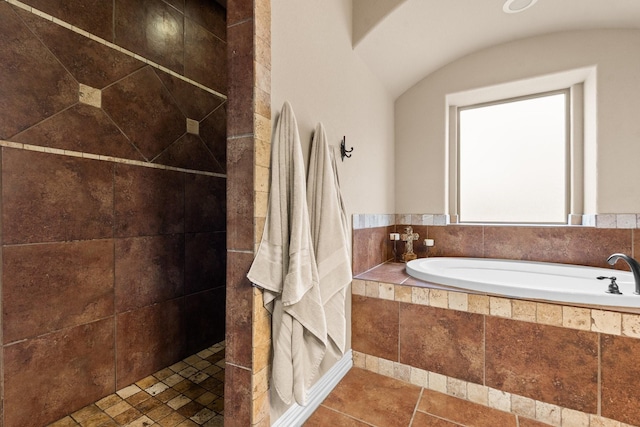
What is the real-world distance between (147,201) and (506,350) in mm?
2154

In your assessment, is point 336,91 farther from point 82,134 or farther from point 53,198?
point 53,198

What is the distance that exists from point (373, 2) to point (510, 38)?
1.24 metres

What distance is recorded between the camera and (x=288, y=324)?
1.17 metres

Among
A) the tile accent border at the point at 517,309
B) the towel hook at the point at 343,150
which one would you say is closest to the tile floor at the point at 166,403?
the tile accent border at the point at 517,309

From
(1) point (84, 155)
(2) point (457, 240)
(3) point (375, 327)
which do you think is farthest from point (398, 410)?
(1) point (84, 155)

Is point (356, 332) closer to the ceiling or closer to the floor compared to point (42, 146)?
closer to the floor

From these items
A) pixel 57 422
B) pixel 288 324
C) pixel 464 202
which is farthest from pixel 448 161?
pixel 57 422

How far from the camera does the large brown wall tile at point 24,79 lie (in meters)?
1.25

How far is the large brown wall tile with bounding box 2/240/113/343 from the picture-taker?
50.1 inches

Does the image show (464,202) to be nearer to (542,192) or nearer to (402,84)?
(542,192)

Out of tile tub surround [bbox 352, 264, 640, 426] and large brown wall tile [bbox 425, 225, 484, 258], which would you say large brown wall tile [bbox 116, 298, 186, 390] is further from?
large brown wall tile [bbox 425, 225, 484, 258]

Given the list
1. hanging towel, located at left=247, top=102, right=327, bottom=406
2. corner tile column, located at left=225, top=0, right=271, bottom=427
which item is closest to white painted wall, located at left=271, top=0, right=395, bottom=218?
corner tile column, located at left=225, top=0, right=271, bottom=427

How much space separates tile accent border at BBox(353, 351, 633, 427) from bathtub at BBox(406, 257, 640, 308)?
497 mm

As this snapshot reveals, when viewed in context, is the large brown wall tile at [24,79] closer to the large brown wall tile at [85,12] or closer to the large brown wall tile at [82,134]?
the large brown wall tile at [82,134]
